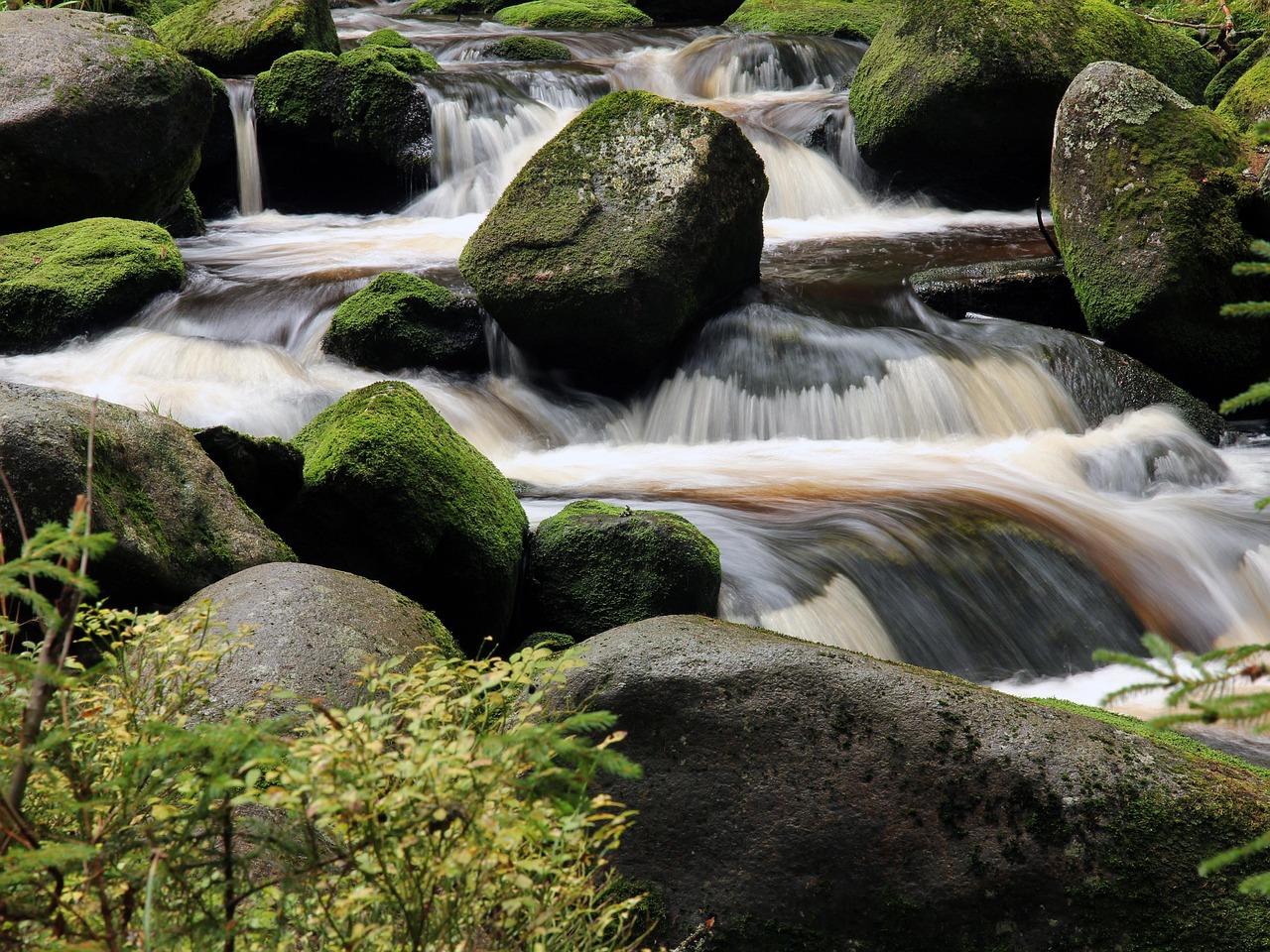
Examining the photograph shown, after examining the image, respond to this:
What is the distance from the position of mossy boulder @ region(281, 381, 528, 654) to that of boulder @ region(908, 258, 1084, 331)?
530 centimetres

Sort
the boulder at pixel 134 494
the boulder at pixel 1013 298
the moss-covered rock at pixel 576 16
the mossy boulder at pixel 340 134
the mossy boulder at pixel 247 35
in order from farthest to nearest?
the moss-covered rock at pixel 576 16 → the mossy boulder at pixel 247 35 → the mossy boulder at pixel 340 134 → the boulder at pixel 1013 298 → the boulder at pixel 134 494

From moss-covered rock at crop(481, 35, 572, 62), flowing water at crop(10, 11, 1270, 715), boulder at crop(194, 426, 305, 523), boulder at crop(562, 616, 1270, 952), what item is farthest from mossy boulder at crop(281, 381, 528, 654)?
moss-covered rock at crop(481, 35, 572, 62)

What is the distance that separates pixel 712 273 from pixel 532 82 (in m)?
7.32

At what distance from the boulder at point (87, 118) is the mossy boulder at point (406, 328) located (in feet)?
9.19

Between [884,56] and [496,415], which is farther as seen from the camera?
[884,56]

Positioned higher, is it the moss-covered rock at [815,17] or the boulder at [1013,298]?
the moss-covered rock at [815,17]

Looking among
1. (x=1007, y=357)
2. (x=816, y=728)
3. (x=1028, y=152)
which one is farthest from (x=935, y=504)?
(x=1028, y=152)

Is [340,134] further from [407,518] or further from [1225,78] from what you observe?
[1225,78]

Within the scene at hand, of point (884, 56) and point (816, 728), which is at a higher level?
point (884, 56)

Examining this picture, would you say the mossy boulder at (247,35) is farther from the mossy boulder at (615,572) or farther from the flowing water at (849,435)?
the mossy boulder at (615,572)

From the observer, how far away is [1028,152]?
1193 cm

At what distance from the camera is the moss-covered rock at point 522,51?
56.4 feet

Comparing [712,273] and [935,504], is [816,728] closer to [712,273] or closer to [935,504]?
[935,504]

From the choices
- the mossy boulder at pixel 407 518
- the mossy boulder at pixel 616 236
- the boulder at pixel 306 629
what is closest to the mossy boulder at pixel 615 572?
the mossy boulder at pixel 407 518
